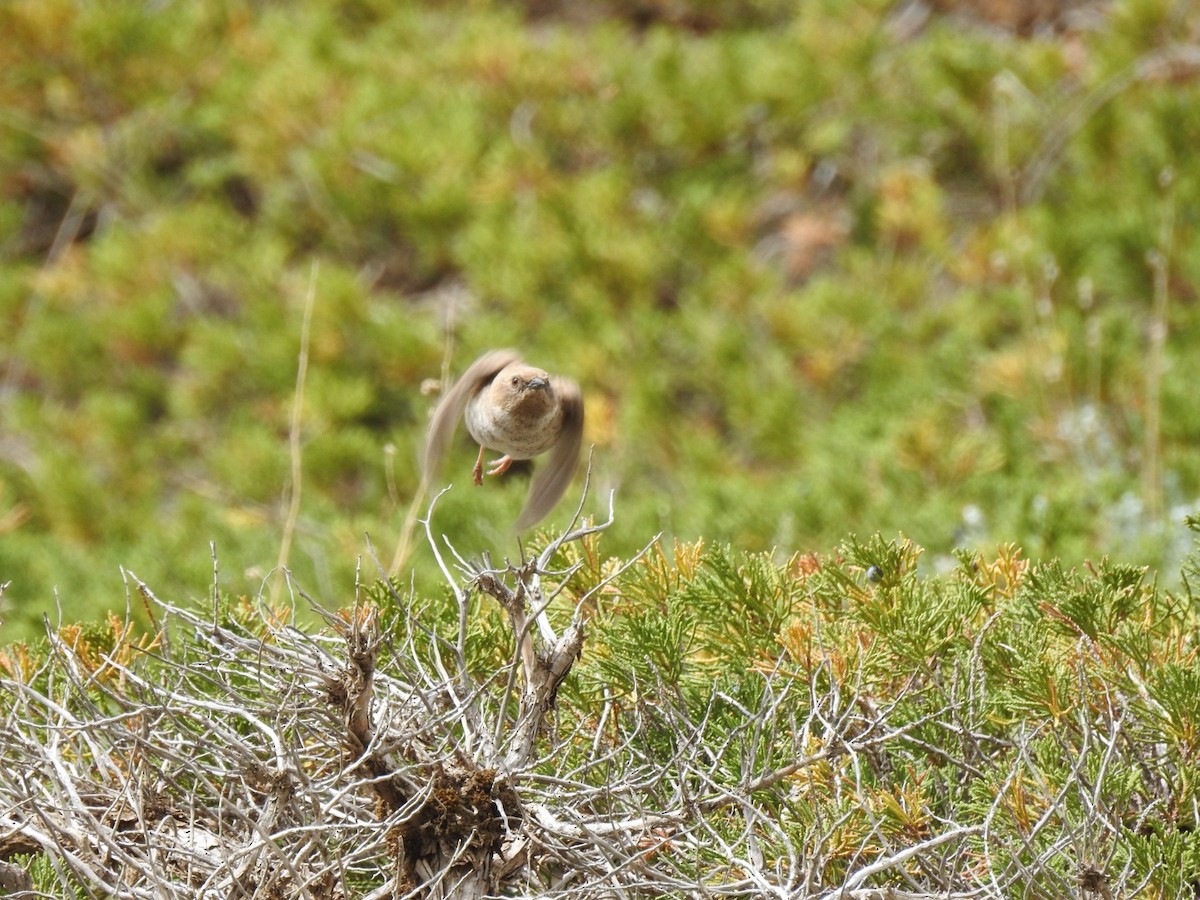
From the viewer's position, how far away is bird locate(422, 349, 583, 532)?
7.47 feet

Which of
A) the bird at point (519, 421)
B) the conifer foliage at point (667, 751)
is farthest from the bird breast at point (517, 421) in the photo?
the conifer foliage at point (667, 751)

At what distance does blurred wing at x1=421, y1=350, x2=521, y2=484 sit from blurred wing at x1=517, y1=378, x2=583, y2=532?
10 cm

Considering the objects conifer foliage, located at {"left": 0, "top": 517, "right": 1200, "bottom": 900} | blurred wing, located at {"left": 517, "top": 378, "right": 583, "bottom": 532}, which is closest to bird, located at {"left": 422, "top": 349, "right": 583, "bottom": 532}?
blurred wing, located at {"left": 517, "top": 378, "right": 583, "bottom": 532}

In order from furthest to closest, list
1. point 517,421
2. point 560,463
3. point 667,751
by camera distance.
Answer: point 560,463
point 517,421
point 667,751

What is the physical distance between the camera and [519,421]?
227 cm

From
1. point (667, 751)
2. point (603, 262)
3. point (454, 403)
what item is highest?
point (454, 403)

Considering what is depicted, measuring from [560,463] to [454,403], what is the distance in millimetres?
192

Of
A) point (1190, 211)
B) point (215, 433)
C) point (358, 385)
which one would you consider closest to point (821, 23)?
point (1190, 211)

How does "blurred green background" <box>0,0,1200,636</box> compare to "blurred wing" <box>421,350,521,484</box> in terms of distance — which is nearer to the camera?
"blurred wing" <box>421,350,521,484</box>

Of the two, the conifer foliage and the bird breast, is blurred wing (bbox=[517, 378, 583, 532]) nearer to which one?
the bird breast

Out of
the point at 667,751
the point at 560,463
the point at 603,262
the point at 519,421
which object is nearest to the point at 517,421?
the point at 519,421

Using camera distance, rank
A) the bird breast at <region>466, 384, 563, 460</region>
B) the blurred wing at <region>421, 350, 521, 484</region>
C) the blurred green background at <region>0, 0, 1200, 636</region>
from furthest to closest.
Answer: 1. the blurred green background at <region>0, 0, 1200, 636</region>
2. the blurred wing at <region>421, 350, 521, 484</region>
3. the bird breast at <region>466, 384, 563, 460</region>

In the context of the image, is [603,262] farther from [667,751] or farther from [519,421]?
[667,751]

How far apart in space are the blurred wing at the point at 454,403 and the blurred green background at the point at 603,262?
112 centimetres
